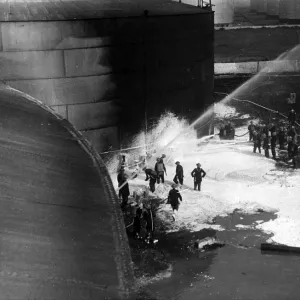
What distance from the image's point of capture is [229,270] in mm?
14047

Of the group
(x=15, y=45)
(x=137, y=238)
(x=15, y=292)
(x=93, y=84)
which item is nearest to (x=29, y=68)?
(x=15, y=45)

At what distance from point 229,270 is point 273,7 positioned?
62.5 metres

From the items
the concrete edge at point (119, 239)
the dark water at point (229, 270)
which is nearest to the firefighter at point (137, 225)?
the dark water at point (229, 270)

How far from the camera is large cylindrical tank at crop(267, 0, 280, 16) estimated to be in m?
71.1

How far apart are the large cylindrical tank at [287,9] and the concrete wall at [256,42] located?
1246 cm

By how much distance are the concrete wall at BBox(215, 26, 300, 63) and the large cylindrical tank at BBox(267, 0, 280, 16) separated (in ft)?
49.2

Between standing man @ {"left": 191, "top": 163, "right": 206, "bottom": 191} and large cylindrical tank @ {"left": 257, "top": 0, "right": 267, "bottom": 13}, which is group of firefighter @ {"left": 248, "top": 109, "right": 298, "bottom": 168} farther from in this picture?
large cylindrical tank @ {"left": 257, "top": 0, "right": 267, "bottom": 13}

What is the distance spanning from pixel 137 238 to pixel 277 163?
33.3 feet

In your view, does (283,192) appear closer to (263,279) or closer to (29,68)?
(263,279)

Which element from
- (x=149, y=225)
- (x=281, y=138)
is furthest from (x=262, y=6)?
(x=149, y=225)

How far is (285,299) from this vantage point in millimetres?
12398

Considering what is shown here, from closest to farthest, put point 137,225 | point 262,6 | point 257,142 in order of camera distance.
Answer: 1. point 137,225
2. point 257,142
3. point 262,6

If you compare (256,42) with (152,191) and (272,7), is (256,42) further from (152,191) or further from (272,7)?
(152,191)

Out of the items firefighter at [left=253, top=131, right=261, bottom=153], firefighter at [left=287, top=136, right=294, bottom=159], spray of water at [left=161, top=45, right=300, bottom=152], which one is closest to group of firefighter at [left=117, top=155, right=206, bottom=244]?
firefighter at [left=253, top=131, right=261, bottom=153]
